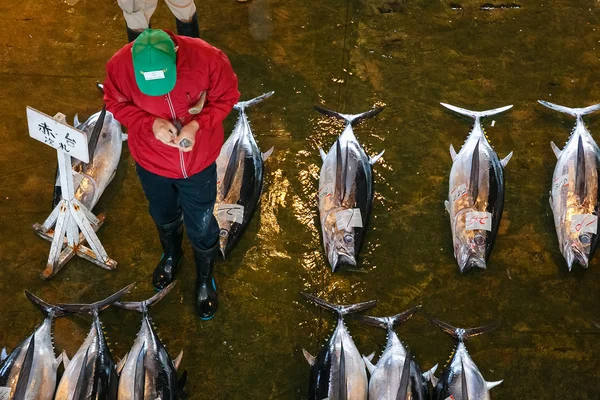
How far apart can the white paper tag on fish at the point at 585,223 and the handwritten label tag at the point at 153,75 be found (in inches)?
104

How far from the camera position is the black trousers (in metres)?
3.06

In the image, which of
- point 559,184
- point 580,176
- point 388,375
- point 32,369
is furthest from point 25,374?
point 580,176

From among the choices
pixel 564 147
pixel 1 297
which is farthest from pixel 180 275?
pixel 564 147

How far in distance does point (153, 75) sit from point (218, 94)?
34 cm

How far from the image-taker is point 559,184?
13.4 feet

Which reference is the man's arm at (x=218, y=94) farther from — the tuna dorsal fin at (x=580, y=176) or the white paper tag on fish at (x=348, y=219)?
the tuna dorsal fin at (x=580, y=176)

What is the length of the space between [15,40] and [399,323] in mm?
3623

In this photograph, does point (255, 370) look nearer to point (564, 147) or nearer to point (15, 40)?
point (564, 147)

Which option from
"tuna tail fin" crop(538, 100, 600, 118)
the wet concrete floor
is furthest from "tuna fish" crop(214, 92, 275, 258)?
"tuna tail fin" crop(538, 100, 600, 118)

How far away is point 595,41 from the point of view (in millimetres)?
5203

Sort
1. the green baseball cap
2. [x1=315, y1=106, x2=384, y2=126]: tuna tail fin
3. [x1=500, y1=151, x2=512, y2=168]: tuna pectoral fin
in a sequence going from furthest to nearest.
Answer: [x1=315, y1=106, x2=384, y2=126]: tuna tail fin
[x1=500, y1=151, x2=512, y2=168]: tuna pectoral fin
the green baseball cap

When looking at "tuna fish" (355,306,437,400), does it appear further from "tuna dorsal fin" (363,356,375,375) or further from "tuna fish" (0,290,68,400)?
"tuna fish" (0,290,68,400)

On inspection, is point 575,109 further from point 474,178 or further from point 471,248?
point 471,248

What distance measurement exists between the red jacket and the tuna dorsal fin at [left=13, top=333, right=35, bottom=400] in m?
1.26
